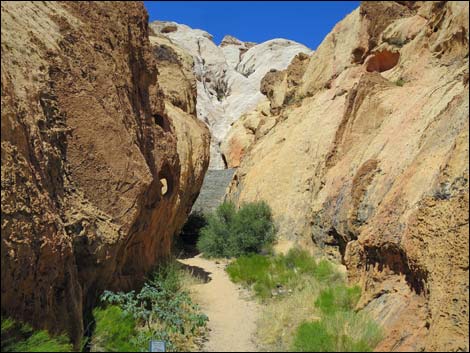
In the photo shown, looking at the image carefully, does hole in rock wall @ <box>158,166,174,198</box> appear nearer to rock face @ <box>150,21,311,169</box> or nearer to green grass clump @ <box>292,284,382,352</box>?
green grass clump @ <box>292,284,382,352</box>

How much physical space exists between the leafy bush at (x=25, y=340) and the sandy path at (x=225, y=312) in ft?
5.87

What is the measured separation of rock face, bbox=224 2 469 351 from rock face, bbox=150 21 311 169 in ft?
99.7

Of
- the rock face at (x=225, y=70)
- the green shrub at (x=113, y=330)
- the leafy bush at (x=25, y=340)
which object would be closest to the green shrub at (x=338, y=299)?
the green shrub at (x=113, y=330)

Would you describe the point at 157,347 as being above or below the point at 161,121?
below

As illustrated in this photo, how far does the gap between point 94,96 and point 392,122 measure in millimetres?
6684

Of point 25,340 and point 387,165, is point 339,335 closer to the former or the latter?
point 25,340

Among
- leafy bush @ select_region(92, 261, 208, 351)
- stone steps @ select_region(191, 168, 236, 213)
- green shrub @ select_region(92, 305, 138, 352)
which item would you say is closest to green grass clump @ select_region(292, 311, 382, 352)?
leafy bush @ select_region(92, 261, 208, 351)

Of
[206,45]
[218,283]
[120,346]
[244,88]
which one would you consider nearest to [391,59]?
[218,283]

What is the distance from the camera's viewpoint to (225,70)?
62.2 metres

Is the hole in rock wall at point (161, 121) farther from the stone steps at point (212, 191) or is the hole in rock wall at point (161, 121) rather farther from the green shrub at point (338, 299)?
the stone steps at point (212, 191)

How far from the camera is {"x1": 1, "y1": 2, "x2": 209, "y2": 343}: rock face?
16.0 feet

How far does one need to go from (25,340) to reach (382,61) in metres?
14.8

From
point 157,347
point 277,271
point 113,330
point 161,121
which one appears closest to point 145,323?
point 113,330

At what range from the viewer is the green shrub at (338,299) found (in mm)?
7100
